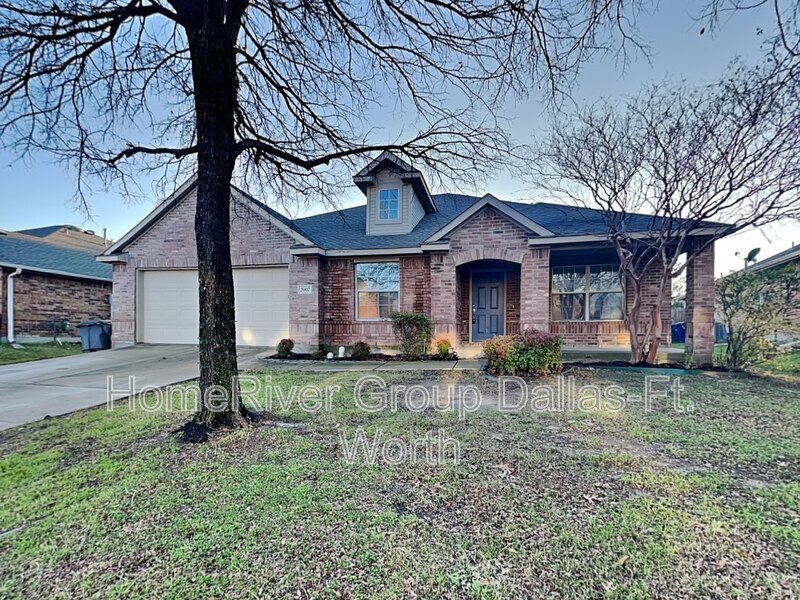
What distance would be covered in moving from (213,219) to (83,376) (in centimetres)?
660

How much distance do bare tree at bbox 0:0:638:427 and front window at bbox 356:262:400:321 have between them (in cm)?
565

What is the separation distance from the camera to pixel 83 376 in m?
8.41

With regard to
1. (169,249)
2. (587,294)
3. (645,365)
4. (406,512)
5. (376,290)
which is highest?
(169,249)

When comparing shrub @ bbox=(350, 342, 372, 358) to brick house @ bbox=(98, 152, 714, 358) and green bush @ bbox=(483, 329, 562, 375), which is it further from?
green bush @ bbox=(483, 329, 562, 375)

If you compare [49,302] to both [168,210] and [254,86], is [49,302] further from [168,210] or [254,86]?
[254,86]

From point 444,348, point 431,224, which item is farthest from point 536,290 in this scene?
point 431,224

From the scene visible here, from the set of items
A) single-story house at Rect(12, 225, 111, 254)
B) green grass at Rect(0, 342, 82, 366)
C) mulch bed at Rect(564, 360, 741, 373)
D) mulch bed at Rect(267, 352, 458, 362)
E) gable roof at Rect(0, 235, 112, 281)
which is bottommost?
green grass at Rect(0, 342, 82, 366)

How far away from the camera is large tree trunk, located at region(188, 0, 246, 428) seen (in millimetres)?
4446

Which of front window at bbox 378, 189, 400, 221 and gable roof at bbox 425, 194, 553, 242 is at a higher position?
front window at bbox 378, 189, 400, 221

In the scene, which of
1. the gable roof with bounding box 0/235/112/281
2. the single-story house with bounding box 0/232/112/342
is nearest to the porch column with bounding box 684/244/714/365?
the single-story house with bounding box 0/232/112/342

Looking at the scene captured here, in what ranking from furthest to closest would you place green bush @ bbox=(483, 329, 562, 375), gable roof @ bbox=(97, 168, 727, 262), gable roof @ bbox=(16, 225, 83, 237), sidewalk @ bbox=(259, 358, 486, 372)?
gable roof @ bbox=(16, 225, 83, 237) → gable roof @ bbox=(97, 168, 727, 262) → sidewalk @ bbox=(259, 358, 486, 372) → green bush @ bbox=(483, 329, 562, 375)

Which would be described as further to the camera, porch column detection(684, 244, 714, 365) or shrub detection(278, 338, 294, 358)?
shrub detection(278, 338, 294, 358)

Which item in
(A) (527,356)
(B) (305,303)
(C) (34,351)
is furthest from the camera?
(C) (34,351)

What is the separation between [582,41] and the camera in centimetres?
358
